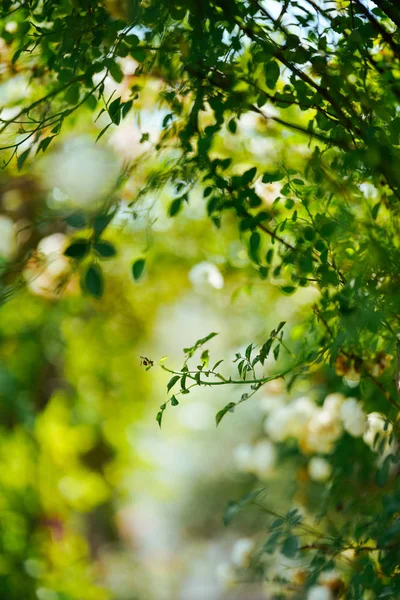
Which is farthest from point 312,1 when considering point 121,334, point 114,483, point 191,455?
point 191,455

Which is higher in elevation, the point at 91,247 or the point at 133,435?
the point at 133,435

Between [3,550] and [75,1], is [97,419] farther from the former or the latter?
[75,1]

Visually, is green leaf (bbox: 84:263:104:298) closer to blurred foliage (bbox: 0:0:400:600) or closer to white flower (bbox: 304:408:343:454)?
blurred foliage (bbox: 0:0:400:600)

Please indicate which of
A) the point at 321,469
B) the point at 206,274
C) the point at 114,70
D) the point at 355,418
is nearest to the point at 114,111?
the point at 114,70

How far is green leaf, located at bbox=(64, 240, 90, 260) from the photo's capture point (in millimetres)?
424

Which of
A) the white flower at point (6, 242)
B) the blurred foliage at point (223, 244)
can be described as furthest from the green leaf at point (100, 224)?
the white flower at point (6, 242)

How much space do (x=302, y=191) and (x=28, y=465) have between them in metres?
1.33

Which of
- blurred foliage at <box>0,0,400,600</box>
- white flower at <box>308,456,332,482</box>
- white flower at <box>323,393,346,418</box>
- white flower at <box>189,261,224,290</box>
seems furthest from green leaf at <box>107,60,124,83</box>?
white flower at <box>308,456,332,482</box>

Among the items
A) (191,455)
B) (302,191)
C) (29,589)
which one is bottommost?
(29,589)

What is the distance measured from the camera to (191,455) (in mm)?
3570

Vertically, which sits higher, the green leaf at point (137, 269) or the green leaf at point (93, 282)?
the green leaf at point (137, 269)

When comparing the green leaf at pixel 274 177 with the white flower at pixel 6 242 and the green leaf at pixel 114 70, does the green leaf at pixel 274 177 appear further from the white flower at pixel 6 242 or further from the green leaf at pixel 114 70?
the white flower at pixel 6 242

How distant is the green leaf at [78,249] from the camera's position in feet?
1.39

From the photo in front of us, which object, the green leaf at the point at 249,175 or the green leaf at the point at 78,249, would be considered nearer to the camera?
the green leaf at the point at 78,249
